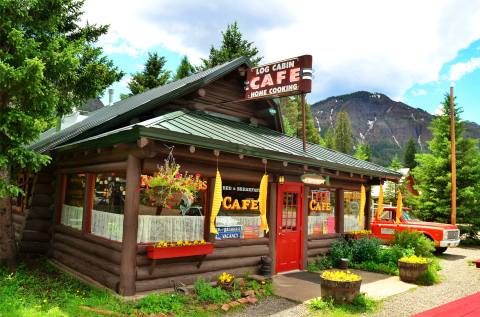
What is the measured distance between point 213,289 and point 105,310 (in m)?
2.22

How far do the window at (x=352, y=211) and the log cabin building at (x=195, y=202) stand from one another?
0.04 metres

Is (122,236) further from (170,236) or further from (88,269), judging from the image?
(88,269)

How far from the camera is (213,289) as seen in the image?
800cm

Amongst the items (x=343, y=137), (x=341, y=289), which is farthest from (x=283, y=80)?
(x=343, y=137)

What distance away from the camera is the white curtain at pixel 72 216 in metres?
9.98

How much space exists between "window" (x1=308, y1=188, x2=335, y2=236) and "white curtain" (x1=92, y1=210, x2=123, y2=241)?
20.0ft

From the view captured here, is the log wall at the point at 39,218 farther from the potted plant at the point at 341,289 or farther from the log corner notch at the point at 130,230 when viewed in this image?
the potted plant at the point at 341,289

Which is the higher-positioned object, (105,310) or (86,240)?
(86,240)

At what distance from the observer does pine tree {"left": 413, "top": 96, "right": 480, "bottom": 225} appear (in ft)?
71.8

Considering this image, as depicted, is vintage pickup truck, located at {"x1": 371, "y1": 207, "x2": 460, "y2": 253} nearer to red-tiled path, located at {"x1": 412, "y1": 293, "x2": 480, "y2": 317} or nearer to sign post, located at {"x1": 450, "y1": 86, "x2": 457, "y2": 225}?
sign post, located at {"x1": 450, "y1": 86, "x2": 457, "y2": 225}

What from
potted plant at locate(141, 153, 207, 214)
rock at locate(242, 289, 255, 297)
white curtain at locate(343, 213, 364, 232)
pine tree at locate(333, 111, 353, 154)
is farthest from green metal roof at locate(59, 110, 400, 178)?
pine tree at locate(333, 111, 353, 154)

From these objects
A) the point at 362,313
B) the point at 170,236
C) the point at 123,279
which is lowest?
the point at 362,313

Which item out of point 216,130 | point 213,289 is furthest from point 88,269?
point 216,130

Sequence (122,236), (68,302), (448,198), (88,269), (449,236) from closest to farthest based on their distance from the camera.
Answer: (68,302), (122,236), (88,269), (449,236), (448,198)
